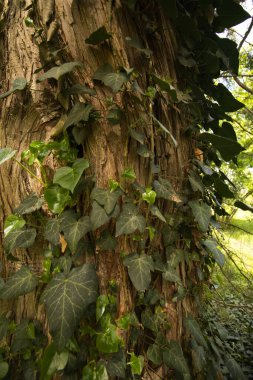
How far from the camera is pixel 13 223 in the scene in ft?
2.96

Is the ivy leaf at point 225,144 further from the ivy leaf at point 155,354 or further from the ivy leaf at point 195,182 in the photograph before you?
the ivy leaf at point 155,354

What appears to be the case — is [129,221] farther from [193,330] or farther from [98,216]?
[193,330]

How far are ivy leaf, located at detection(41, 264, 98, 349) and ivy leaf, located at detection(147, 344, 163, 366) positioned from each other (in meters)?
0.38

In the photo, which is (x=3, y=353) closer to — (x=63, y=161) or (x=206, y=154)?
(x=63, y=161)

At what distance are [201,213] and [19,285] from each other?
0.75m

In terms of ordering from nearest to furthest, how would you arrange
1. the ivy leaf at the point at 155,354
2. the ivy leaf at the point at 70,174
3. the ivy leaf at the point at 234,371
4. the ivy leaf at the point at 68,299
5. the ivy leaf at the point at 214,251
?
the ivy leaf at the point at 68,299, the ivy leaf at the point at 70,174, the ivy leaf at the point at 155,354, the ivy leaf at the point at 214,251, the ivy leaf at the point at 234,371

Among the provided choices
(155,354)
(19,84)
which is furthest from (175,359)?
(19,84)

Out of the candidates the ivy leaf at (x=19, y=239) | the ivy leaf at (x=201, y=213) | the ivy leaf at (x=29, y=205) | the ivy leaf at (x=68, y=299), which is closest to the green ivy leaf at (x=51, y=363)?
the ivy leaf at (x=68, y=299)

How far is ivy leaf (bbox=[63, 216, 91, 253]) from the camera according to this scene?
848mm

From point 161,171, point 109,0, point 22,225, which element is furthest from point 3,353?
point 109,0

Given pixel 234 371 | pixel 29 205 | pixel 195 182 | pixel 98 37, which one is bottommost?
pixel 234 371

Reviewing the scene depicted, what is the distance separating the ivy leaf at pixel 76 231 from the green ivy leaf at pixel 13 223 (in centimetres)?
16

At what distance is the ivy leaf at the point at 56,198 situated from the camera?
886 mm

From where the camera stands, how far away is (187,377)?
1010 millimetres
